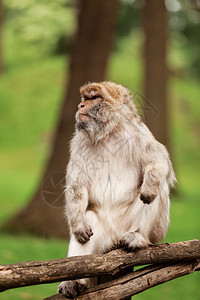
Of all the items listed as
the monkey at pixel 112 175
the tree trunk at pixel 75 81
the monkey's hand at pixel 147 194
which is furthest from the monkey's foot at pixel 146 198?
the tree trunk at pixel 75 81

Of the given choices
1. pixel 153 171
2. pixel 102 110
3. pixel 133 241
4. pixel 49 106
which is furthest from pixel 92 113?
pixel 49 106

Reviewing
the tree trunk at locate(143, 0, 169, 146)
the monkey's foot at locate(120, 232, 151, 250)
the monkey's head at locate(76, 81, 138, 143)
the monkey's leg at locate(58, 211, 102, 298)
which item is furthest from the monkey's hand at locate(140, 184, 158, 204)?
the tree trunk at locate(143, 0, 169, 146)

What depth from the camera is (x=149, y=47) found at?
1283cm

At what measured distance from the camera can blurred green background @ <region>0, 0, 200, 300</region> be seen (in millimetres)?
7523

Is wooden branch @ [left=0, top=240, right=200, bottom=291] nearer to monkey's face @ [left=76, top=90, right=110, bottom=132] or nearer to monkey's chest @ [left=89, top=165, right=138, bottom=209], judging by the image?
monkey's chest @ [left=89, top=165, right=138, bottom=209]

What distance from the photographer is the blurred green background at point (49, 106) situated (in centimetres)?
752

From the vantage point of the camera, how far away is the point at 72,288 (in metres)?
3.53

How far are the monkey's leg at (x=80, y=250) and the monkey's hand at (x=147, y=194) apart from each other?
506 mm

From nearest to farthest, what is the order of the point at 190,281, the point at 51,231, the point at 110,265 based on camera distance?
the point at 110,265 < the point at 190,281 < the point at 51,231

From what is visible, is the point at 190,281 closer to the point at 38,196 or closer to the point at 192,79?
the point at 38,196

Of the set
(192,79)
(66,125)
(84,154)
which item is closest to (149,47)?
(66,125)

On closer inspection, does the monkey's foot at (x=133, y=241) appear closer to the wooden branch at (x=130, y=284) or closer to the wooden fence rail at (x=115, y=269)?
the wooden fence rail at (x=115, y=269)

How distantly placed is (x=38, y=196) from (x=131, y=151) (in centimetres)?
468

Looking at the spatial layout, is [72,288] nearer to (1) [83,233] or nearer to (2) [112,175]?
(1) [83,233]
